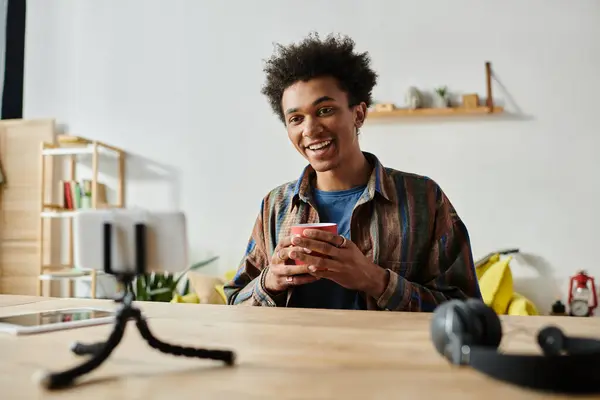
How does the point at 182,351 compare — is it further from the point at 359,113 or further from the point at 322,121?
the point at 359,113

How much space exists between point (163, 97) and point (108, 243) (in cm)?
364

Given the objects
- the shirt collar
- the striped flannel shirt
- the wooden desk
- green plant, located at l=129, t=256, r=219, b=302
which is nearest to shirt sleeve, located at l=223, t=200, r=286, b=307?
the striped flannel shirt

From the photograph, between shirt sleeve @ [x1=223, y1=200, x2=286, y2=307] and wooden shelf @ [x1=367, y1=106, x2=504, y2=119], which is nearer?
shirt sleeve @ [x1=223, y1=200, x2=286, y2=307]

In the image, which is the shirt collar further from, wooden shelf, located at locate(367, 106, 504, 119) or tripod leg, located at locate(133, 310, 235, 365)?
wooden shelf, located at locate(367, 106, 504, 119)

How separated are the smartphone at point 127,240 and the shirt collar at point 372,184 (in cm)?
103

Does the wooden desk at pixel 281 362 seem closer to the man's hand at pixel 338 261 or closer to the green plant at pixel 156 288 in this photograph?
the man's hand at pixel 338 261

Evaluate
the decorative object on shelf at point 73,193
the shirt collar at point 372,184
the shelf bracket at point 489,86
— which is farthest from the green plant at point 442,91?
the decorative object on shelf at point 73,193

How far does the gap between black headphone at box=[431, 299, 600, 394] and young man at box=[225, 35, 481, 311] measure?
0.65 meters

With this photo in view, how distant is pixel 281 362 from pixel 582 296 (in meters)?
3.01

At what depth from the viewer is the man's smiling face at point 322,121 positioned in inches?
61.5

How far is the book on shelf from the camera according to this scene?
148 inches

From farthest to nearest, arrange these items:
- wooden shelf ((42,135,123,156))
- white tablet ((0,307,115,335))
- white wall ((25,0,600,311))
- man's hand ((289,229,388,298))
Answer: wooden shelf ((42,135,123,156))
white wall ((25,0,600,311))
man's hand ((289,229,388,298))
white tablet ((0,307,115,335))

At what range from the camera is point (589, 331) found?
769mm

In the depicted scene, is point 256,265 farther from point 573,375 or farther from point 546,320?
point 573,375
